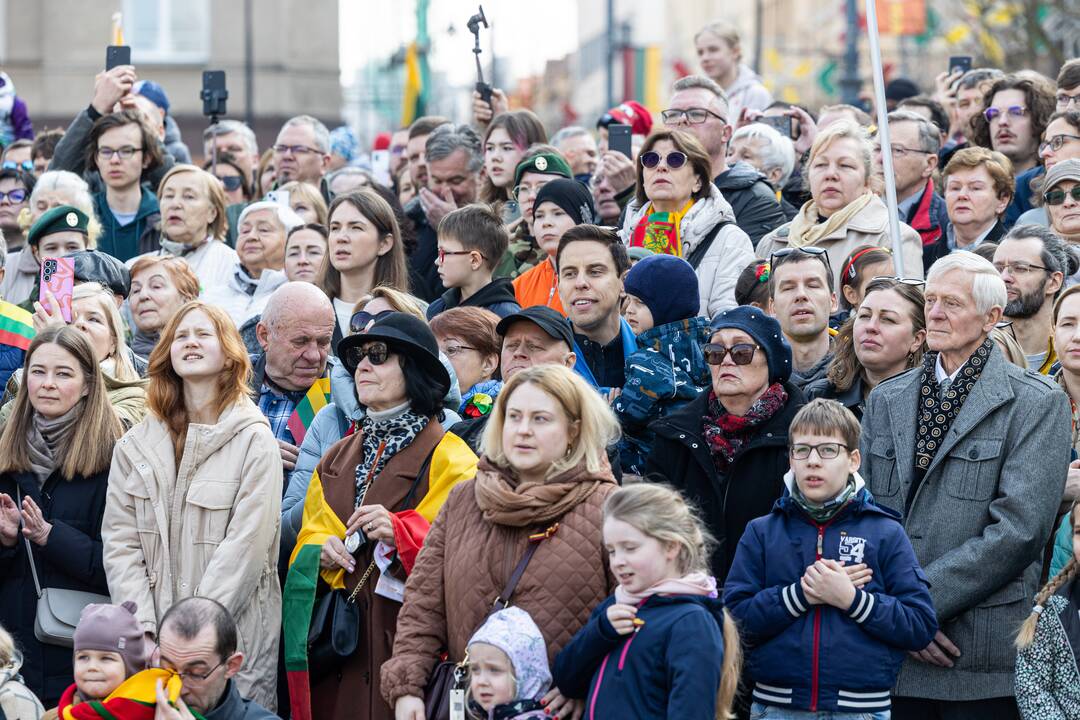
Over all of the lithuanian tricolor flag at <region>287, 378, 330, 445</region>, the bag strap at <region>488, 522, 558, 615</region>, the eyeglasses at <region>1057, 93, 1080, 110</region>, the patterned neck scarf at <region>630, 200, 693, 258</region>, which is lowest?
the bag strap at <region>488, 522, 558, 615</region>

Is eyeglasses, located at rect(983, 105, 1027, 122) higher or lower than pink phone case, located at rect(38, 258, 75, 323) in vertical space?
higher

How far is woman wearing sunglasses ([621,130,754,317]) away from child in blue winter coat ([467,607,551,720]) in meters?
3.29

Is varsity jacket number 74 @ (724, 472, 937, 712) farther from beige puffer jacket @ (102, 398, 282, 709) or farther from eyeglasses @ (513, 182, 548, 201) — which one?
eyeglasses @ (513, 182, 548, 201)

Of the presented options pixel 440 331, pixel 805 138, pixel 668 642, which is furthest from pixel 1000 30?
pixel 668 642

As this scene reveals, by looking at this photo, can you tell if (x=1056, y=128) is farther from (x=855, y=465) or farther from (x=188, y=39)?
(x=188, y=39)

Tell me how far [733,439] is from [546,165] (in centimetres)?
351

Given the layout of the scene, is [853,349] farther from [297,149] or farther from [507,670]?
[297,149]

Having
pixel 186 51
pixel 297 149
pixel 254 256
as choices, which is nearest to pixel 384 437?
pixel 254 256

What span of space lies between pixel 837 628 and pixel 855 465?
0.59 metres

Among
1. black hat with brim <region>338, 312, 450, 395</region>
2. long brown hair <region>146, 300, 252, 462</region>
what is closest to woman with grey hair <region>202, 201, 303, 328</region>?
long brown hair <region>146, 300, 252, 462</region>

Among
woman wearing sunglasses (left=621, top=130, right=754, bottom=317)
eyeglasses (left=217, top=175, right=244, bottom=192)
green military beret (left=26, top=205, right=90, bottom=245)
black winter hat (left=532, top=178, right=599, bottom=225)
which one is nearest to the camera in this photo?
woman wearing sunglasses (left=621, top=130, right=754, bottom=317)

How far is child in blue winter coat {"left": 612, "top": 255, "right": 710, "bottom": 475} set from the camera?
22.2ft

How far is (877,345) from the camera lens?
22.5 feet

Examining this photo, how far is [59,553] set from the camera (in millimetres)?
6641
